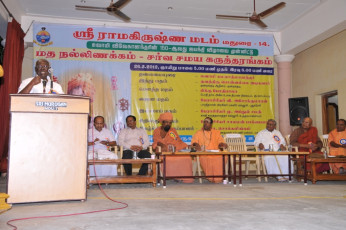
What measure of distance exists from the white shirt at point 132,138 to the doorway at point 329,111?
156 inches

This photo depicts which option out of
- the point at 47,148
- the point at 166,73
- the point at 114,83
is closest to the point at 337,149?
the point at 166,73

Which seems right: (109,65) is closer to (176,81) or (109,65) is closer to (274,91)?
(176,81)

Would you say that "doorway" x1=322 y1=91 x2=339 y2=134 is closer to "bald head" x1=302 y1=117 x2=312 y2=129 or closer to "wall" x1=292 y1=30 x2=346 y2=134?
"wall" x1=292 y1=30 x2=346 y2=134

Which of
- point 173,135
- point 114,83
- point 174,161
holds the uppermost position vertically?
point 114,83

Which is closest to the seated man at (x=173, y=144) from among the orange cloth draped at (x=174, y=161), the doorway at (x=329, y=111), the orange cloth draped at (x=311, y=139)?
the orange cloth draped at (x=174, y=161)

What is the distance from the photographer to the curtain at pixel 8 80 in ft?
20.1

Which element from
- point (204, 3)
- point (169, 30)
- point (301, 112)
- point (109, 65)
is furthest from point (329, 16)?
point (109, 65)

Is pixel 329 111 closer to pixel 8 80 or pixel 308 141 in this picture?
pixel 308 141

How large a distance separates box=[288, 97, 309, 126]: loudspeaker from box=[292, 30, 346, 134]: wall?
59 cm

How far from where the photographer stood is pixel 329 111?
8398 millimetres

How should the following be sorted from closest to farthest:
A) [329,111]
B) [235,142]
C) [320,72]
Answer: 1. [235,142]
2. [320,72]
3. [329,111]

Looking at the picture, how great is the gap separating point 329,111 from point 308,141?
2.28 metres

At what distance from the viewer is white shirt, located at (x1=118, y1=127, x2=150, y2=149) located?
6.33 m

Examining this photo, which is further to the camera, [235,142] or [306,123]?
[235,142]
